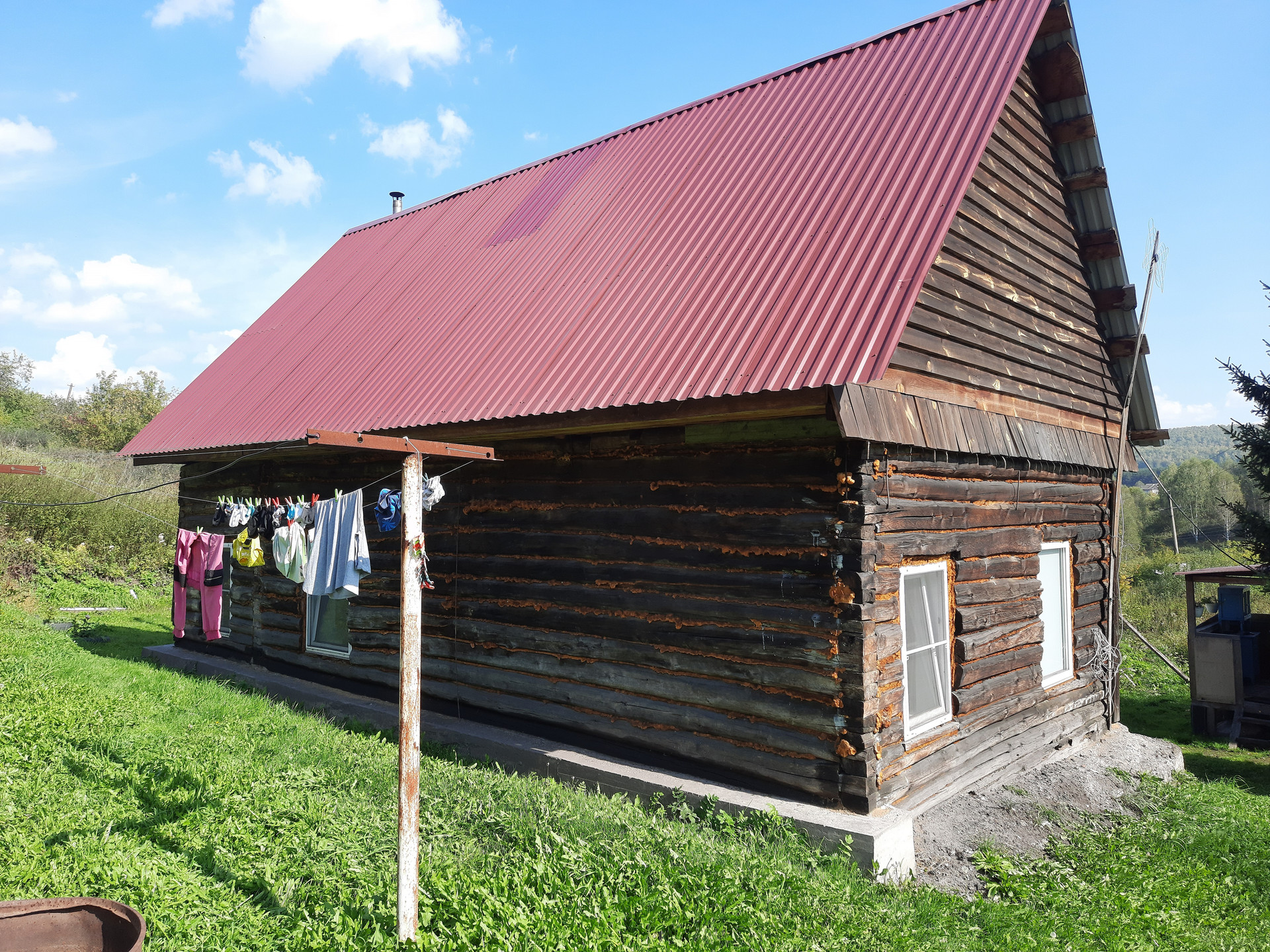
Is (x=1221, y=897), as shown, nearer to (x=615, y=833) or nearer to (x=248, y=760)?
(x=615, y=833)

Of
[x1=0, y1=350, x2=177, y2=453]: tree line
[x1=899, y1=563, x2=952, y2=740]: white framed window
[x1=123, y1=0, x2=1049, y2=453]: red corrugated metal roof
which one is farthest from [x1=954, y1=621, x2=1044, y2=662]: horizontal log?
[x1=0, y1=350, x2=177, y2=453]: tree line

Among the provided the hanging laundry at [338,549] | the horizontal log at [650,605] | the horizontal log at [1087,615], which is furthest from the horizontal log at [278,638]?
the horizontal log at [1087,615]

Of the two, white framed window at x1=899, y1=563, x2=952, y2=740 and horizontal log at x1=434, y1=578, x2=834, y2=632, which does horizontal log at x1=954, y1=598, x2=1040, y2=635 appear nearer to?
white framed window at x1=899, y1=563, x2=952, y2=740

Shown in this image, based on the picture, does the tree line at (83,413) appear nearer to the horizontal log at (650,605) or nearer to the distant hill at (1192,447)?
the horizontal log at (650,605)

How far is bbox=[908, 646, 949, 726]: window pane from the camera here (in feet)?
21.9

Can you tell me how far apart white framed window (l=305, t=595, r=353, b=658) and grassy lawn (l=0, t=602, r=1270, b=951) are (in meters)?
2.52

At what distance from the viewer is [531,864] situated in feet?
16.3

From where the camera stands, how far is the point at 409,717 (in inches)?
175

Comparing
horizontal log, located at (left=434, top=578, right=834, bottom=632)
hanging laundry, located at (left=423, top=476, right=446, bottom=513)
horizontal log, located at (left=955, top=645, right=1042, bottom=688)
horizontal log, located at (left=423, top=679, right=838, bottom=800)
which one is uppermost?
hanging laundry, located at (left=423, top=476, right=446, bottom=513)

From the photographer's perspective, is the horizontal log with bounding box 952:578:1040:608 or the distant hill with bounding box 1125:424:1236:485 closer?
the horizontal log with bounding box 952:578:1040:608

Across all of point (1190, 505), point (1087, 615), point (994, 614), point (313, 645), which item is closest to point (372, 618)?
point (313, 645)

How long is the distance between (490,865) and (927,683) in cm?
385

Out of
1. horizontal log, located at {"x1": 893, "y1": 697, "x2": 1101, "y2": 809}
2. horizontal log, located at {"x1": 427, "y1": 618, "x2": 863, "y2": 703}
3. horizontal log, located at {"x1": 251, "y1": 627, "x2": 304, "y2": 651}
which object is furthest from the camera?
horizontal log, located at {"x1": 251, "y1": 627, "x2": 304, "y2": 651}

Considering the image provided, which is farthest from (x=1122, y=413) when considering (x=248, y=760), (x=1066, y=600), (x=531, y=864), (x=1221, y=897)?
(x=248, y=760)
